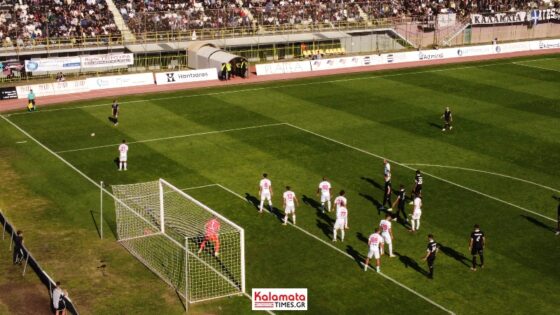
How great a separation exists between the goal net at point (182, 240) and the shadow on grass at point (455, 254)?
853 centimetres

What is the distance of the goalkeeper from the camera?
3125 cm

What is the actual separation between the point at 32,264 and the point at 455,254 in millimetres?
17129

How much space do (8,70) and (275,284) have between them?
1853 inches

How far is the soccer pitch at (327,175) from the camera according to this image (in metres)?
30.1

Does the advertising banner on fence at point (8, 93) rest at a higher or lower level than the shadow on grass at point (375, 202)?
higher

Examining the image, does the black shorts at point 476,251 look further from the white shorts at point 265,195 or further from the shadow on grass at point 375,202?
the white shorts at point 265,195

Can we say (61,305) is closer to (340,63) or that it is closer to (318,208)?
(318,208)

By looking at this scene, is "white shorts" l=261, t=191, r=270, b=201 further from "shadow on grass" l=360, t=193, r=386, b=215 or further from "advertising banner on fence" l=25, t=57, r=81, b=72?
"advertising banner on fence" l=25, t=57, r=81, b=72

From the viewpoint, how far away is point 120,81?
66.9 m

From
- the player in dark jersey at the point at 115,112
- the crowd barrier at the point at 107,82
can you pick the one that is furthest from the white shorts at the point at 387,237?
the crowd barrier at the point at 107,82

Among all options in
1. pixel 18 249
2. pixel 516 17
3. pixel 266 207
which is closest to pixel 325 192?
pixel 266 207

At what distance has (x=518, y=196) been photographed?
39.9 m

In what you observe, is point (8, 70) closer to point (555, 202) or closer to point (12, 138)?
point (12, 138)

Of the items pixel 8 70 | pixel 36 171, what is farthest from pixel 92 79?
pixel 36 171
